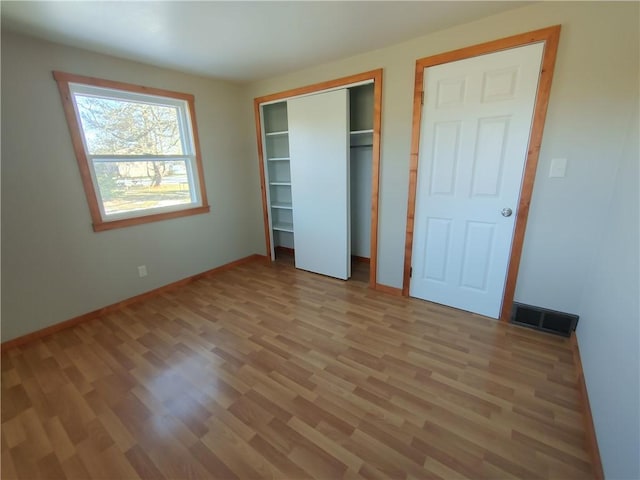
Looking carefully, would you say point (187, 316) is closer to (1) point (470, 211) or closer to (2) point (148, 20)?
(2) point (148, 20)

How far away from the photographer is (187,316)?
100 inches

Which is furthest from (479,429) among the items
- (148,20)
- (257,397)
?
(148,20)

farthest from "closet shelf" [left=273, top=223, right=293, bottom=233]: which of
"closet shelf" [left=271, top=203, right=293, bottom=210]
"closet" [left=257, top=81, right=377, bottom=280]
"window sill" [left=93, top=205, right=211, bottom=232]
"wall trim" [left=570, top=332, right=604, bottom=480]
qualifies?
"wall trim" [left=570, top=332, right=604, bottom=480]

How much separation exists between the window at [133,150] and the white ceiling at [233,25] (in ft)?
1.16

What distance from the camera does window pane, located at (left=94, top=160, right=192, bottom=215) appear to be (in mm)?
2525

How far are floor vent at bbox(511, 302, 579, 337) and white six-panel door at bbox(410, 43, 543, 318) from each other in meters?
0.14

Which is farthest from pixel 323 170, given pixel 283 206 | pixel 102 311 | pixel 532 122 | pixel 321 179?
pixel 102 311

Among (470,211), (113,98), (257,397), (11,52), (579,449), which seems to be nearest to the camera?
(579,449)

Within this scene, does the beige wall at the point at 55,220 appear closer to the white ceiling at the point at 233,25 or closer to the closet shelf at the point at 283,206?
the white ceiling at the point at 233,25

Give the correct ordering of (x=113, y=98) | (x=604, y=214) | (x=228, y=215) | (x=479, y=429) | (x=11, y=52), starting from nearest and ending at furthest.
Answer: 1. (x=479, y=429)
2. (x=604, y=214)
3. (x=11, y=52)
4. (x=113, y=98)
5. (x=228, y=215)

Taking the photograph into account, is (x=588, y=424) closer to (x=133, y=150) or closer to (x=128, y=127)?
(x=133, y=150)

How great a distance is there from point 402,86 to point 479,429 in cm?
247

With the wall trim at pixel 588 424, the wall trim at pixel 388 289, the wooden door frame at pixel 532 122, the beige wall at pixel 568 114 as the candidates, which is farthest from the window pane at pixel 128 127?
the wall trim at pixel 588 424

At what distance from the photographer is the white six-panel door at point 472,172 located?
1.94 m
